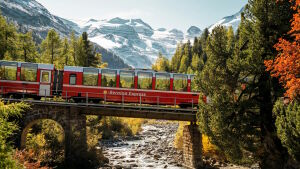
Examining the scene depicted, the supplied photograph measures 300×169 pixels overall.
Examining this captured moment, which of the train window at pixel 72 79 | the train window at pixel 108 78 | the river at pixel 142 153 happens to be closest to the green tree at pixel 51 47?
the river at pixel 142 153

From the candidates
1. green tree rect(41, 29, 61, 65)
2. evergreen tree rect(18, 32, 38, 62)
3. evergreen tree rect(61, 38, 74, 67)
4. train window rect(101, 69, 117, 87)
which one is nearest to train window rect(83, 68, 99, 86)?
train window rect(101, 69, 117, 87)

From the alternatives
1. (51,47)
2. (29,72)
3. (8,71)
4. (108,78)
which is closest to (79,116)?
(108,78)

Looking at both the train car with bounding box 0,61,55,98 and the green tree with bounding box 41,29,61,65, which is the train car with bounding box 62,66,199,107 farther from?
the green tree with bounding box 41,29,61,65

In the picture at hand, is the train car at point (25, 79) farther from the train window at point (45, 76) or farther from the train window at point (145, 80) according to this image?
the train window at point (145, 80)

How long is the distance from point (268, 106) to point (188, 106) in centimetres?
1065

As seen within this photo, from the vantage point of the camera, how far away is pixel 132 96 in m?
25.2

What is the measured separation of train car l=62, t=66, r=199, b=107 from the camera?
81.2 feet

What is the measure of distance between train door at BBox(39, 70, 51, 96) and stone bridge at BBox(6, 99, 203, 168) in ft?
6.87

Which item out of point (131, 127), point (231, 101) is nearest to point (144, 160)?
point (231, 101)

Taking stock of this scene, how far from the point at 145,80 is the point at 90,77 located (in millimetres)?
5054

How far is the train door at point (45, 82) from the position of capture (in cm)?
2448

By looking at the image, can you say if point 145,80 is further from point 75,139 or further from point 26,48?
point 26,48

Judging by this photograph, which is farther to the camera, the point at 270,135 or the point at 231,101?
the point at 231,101

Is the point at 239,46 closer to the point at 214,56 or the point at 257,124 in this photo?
the point at 214,56
